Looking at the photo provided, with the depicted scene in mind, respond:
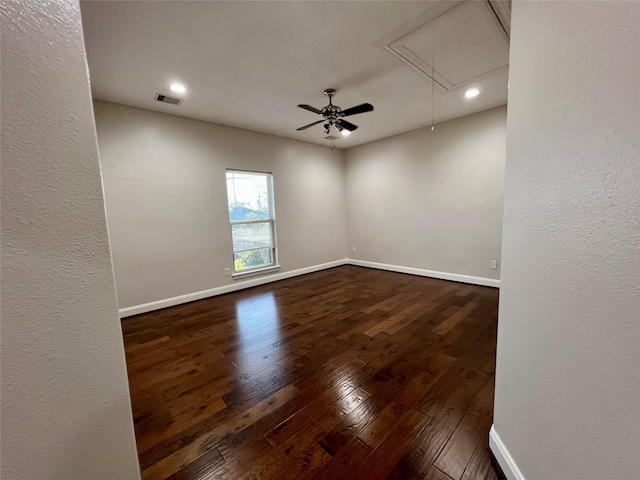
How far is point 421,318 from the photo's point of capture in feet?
9.21

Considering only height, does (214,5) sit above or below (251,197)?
above

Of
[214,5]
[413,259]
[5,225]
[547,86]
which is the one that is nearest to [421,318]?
[413,259]

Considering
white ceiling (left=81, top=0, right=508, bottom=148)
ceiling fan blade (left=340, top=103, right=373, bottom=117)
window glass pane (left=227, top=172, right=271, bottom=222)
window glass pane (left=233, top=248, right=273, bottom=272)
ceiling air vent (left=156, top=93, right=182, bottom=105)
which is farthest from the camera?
window glass pane (left=233, top=248, right=273, bottom=272)

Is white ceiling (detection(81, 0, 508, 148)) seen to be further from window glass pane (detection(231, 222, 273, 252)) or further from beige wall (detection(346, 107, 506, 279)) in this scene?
window glass pane (detection(231, 222, 273, 252))

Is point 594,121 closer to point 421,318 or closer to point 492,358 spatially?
point 492,358

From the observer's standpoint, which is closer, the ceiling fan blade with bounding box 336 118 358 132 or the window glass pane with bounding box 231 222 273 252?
the ceiling fan blade with bounding box 336 118 358 132

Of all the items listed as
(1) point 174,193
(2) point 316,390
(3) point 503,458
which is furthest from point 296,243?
(3) point 503,458

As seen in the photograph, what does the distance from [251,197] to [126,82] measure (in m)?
2.14

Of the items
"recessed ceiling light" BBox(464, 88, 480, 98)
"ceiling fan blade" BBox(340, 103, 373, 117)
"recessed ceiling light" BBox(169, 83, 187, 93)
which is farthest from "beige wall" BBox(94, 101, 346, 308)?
"recessed ceiling light" BBox(464, 88, 480, 98)

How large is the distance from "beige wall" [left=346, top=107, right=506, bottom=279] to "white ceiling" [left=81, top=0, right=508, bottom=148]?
2.55 ft

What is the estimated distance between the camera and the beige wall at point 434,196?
3719mm

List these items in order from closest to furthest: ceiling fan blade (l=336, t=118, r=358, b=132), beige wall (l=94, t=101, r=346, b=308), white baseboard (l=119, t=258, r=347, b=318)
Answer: ceiling fan blade (l=336, t=118, r=358, b=132) → beige wall (l=94, t=101, r=346, b=308) → white baseboard (l=119, t=258, r=347, b=318)

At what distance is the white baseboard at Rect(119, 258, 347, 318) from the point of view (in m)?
3.22

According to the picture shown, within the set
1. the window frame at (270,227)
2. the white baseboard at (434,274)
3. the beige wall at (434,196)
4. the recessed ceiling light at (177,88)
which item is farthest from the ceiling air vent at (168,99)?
the white baseboard at (434,274)
